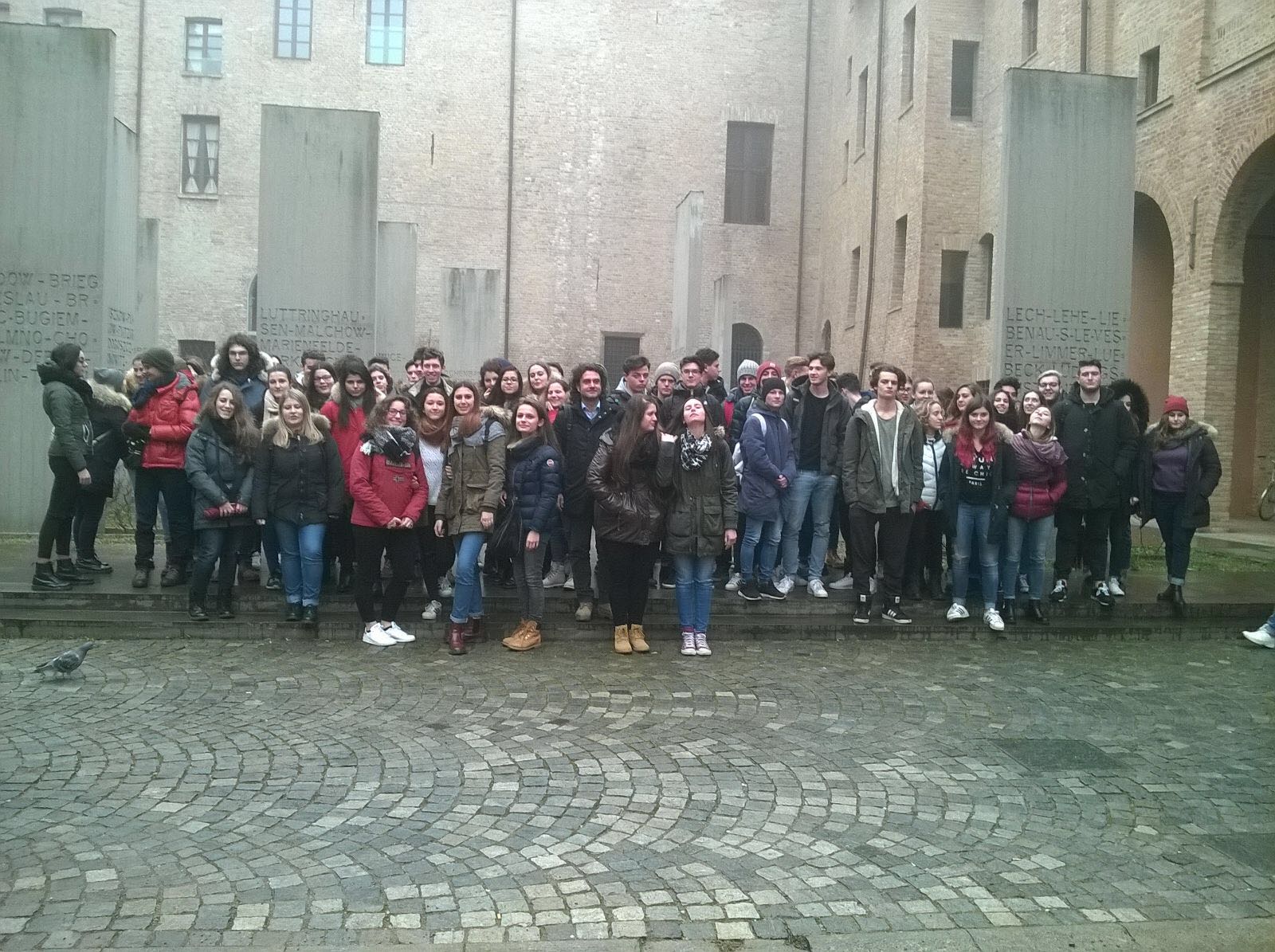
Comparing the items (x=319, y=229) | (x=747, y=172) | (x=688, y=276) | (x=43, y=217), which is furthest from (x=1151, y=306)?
(x=43, y=217)

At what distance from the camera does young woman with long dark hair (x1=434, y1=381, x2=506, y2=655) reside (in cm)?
802

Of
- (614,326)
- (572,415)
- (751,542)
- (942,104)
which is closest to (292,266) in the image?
(572,415)

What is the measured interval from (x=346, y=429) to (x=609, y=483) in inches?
90.9

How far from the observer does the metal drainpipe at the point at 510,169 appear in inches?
1357

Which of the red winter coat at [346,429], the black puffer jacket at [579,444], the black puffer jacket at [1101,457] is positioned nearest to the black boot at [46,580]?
the red winter coat at [346,429]

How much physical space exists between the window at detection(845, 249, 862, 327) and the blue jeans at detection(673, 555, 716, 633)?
2535cm

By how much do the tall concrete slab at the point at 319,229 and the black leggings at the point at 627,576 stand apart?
5.94 meters

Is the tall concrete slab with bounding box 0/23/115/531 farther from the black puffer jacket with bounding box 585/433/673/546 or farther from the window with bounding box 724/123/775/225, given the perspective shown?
the window with bounding box 724/123/775/225

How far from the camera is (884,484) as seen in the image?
8836 millimetres

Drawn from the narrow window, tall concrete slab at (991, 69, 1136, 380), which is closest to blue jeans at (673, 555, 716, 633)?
tall concrete slab at (991, 69, 1136, 380)

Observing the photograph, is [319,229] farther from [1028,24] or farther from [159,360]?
[1028,24]

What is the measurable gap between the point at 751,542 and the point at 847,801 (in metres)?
4.43

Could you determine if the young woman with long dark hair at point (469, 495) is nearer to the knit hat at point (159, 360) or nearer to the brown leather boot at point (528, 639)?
the brown leather boot at point (528, 639)

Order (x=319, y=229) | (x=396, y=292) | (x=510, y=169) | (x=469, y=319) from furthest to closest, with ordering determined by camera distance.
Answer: (x=510, y=169)
(x=469, y=319)
(x=396, y=292)
(x=319, y=229)
